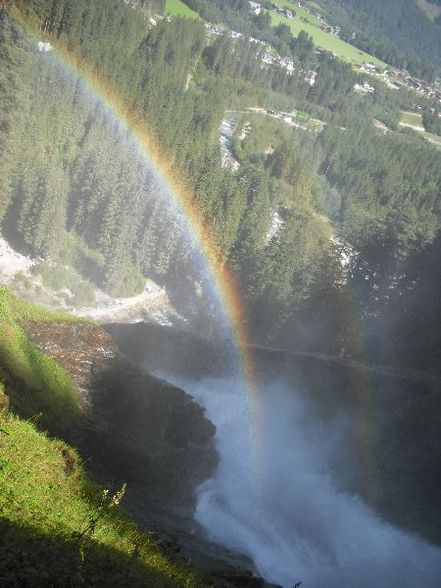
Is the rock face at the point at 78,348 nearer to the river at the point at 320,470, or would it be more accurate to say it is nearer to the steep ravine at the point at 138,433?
the steep ravine at the point at 138,433

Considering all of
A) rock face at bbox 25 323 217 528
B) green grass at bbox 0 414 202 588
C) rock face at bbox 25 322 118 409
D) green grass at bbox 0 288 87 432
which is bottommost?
rock face at bbox 25 323 217 528

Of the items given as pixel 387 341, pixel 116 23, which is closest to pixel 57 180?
pixel 387 341

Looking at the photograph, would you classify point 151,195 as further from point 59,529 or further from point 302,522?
point 59,529

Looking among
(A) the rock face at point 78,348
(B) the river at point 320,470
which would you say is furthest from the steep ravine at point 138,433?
(B) the river at point 320,470

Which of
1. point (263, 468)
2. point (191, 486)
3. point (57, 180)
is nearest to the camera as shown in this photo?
point (191, 486)

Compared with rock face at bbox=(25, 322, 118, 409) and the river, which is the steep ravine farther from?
the river

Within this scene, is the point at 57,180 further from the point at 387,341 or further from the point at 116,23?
the point at 116,23

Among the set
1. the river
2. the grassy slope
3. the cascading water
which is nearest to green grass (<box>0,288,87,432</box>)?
the grassy slope

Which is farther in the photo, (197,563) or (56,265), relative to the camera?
(56,265)
